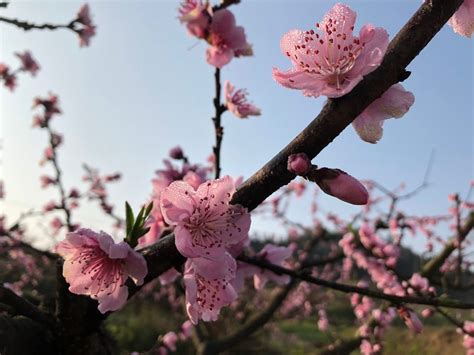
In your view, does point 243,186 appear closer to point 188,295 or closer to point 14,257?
point 188,295

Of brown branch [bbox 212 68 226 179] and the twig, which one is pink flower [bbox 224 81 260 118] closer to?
brown branch [bbox 212 68 226 179]

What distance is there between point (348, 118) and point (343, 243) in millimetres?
3655

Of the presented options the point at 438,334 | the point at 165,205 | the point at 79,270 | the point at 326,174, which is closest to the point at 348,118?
the point at 326,174

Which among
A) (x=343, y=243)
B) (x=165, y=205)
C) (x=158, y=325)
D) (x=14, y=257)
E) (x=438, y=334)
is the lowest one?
(x=438, y=334)

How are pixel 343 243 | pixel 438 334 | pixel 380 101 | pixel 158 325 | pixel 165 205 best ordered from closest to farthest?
1. pixel 380 101
2. pixel 165 205
3. pixel 343 243
4. pixel 438 334
5. pixel 158 325

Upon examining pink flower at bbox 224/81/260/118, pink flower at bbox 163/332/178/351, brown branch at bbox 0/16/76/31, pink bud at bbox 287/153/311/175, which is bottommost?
pink bud at bbox 287/153/311/175

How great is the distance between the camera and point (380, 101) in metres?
0.96

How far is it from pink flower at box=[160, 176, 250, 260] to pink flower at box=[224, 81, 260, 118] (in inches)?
39.3

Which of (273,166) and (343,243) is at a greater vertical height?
(343,243)

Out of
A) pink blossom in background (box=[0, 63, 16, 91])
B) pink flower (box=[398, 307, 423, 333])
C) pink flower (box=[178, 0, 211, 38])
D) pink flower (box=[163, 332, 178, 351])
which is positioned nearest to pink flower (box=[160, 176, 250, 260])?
pink flower (box=[398, 307, 423, 333])

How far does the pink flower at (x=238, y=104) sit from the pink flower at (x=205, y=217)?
998 mm

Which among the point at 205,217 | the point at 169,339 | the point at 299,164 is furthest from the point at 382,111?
the point at 169,339

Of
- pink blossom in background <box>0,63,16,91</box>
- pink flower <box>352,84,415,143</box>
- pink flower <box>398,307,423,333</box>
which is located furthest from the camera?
pink blossom in background <box>0,63,16,91</box>

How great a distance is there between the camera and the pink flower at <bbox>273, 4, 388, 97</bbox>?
0.89 meters
